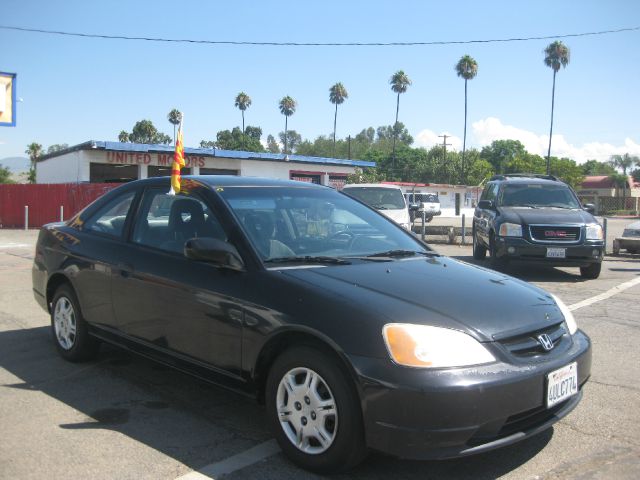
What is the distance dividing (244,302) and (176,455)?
93 cm

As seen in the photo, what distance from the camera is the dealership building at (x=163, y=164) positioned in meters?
30.3

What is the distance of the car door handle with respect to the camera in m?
4.45

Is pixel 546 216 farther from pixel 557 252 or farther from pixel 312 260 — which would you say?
pixel 312 260

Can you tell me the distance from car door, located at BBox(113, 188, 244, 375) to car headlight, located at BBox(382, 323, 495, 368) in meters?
1.01

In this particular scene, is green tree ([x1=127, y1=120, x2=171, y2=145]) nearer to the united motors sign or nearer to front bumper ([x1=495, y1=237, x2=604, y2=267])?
the united motors sign

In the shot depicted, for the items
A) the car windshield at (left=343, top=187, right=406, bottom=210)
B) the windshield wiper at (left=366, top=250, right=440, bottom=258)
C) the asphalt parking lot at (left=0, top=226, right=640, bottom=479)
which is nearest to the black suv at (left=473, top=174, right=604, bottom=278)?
the car windshield at (left=343, top=187, right=406, bottom=210)

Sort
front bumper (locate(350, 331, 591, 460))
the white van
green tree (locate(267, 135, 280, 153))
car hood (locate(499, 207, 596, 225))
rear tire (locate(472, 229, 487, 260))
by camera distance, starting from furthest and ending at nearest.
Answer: green tree (locate(267, 135, 280, 153)), the white van, rear tire (locate(472, 229, 487, 260)), car hood (locate(499, 207, 596, 225)), front bumper (locate(350, 331, 591, 460))

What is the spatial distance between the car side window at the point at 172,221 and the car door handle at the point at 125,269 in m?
0.20

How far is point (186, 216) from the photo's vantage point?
4.32 meters

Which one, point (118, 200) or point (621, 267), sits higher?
point (118, 200)

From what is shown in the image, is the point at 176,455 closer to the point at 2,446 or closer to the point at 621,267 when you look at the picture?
the point at 2,446

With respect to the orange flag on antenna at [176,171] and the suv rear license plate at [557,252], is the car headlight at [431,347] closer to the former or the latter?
the orange flag on antenna at [176,171]

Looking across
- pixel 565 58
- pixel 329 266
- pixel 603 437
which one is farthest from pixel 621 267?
pixel 565 58

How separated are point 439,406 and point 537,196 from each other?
958cm
